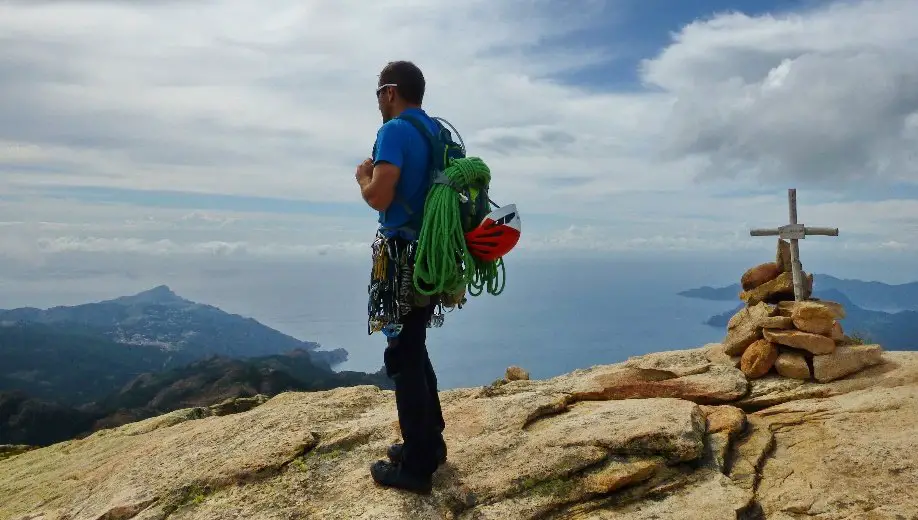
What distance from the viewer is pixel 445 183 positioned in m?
6.74

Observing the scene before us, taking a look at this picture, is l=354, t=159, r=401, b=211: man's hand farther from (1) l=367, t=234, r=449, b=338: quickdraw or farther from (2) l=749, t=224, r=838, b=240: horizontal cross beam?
(2) l=749, t=224, r=838, b=240: horizontal cross beam

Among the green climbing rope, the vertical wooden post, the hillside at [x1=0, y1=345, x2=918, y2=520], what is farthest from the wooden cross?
the green climbing rope

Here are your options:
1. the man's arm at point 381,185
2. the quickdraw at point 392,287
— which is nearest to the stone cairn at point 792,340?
the quickdraw at point 392,287

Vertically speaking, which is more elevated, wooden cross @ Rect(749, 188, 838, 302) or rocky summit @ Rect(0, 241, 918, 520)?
wooden cross @ Rect(749, 188, 838, 302)

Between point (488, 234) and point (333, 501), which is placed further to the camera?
point (333, 501)

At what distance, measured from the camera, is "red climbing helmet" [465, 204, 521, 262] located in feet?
22.4

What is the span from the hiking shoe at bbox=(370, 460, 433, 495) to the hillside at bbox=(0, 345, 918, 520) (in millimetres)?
108

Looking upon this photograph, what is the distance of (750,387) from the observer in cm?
1140

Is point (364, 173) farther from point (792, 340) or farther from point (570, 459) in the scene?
point (792, 340)

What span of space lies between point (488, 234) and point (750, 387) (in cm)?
752

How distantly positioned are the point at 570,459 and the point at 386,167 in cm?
464

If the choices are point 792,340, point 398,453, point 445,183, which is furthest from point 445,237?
point 792,340

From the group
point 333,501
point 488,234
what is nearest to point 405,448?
point 333,501

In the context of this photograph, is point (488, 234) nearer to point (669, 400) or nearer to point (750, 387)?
point (669, 400)
